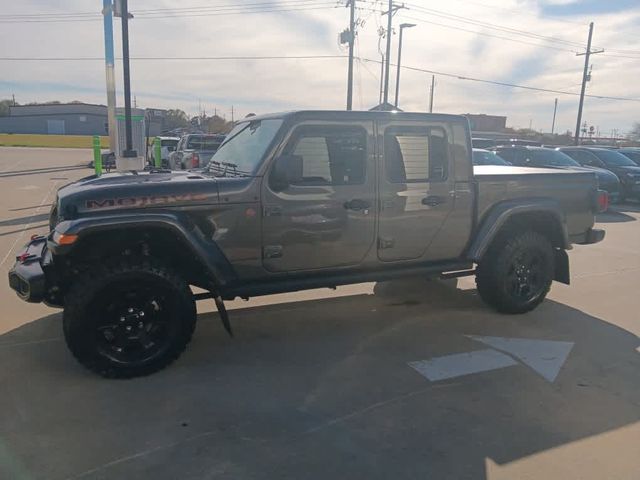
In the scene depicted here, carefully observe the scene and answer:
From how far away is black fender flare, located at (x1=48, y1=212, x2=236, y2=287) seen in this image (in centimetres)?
358

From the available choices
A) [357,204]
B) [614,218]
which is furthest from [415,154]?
[614,218]

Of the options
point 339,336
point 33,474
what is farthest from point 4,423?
point 339,336

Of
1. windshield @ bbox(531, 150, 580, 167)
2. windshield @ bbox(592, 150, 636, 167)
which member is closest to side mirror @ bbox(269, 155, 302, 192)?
windshield @ bbox(531, 150, 580, 167)

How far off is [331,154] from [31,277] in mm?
2431

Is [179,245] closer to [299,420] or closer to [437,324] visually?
[299,420]

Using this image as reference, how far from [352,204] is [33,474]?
9.33ft

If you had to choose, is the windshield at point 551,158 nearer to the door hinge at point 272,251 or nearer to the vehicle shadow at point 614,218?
the vehicle shadow at point 614,218

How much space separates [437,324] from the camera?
516cm

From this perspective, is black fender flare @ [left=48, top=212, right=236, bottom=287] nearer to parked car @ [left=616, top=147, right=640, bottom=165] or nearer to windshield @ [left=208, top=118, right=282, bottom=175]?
windshield @ [left=208, top=118, right=282, bottom=175]

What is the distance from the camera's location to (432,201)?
15.6ft

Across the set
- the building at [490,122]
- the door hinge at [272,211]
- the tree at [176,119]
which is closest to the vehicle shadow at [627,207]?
the door hinge at [272,211]

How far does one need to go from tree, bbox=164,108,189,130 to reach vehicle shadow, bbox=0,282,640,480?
80558 millimetres

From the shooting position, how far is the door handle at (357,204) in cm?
439

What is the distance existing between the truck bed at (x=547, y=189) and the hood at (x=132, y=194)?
260 centimetres
